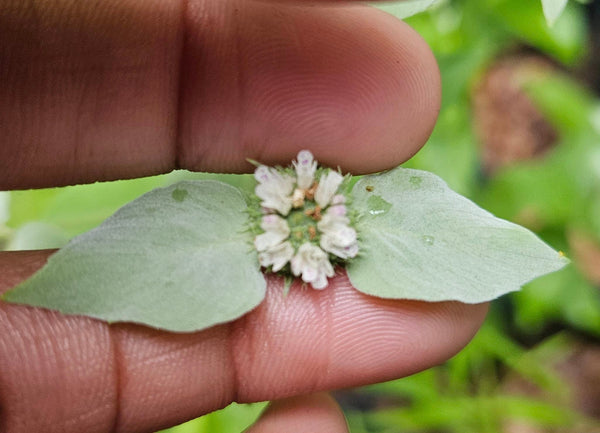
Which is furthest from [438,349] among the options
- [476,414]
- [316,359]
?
[476,414]

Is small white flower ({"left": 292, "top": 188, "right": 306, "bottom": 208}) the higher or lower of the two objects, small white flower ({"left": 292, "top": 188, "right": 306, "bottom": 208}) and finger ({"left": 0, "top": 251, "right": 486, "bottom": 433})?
the higher

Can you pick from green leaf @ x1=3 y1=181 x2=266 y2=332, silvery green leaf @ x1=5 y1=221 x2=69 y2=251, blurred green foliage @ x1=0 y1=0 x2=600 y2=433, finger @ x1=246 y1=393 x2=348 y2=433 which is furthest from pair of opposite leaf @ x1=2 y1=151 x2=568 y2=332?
blurred green foliage @ x1=0 y1=0 x2=600 y2=433

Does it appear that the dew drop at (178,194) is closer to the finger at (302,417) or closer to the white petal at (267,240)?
the white petal at (267,240)

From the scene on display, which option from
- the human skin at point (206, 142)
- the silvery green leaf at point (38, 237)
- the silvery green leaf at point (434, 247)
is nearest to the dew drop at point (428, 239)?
the silvery green leaf at point (434, 247)

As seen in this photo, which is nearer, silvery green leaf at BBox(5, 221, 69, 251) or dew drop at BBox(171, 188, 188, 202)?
dew drop at BBox(171, 188, 188, 202)

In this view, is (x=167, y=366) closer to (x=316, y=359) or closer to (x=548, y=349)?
(x=316, y=359)

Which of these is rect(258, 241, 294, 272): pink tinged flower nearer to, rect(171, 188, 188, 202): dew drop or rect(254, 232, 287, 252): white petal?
rect(254, 232, 287, 252): white petal
